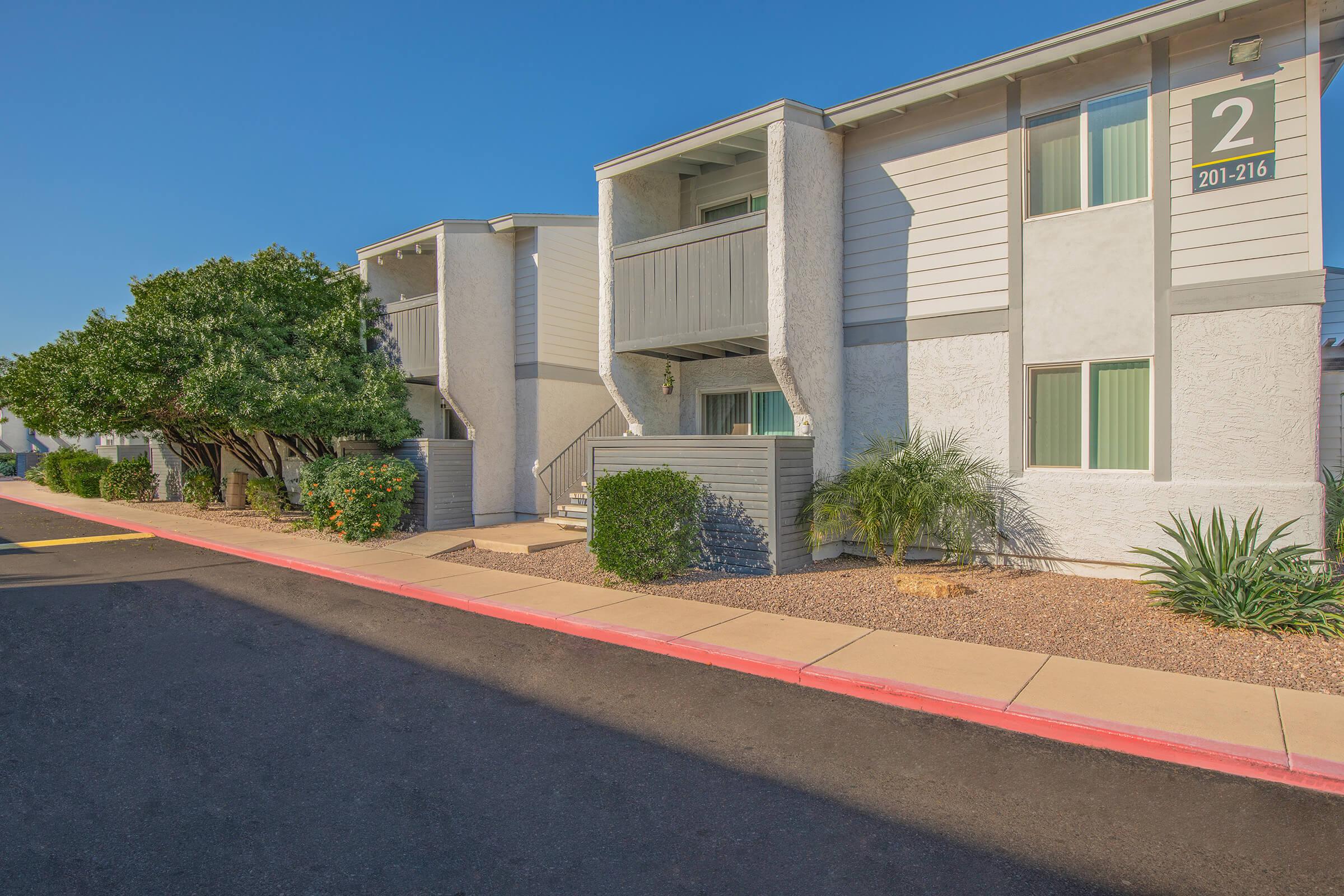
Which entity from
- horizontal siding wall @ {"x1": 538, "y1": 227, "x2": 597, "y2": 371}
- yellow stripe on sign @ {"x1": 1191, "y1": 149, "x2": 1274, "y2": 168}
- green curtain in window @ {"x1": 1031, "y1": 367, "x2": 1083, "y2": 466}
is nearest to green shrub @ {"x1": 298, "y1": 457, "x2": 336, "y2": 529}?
horizontal siding wall @ {"x1": 538, "y1": 227, "x2": 597, "y2": 371}

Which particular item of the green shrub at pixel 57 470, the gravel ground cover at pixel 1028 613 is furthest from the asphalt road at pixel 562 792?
the green shrub at pixel 57 470

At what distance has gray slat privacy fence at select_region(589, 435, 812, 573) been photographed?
9617mm

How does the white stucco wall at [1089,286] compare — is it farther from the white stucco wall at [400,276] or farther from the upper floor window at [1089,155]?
the white stucco wall at [400,276]

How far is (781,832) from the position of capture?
3.66 m

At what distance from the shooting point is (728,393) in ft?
44.0

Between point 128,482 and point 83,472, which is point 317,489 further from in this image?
point 83,472

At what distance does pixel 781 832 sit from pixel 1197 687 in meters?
3.91

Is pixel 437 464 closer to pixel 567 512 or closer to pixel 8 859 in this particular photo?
pixel 567 512

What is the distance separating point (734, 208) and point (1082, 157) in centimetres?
574

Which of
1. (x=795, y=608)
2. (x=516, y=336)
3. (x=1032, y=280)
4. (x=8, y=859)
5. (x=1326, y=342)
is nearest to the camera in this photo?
(x=8, y=859)

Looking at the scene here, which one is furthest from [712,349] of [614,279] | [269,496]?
[269,496]

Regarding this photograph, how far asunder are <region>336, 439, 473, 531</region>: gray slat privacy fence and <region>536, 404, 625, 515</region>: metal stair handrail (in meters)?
1.49

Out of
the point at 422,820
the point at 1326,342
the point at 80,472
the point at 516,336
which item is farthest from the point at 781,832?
the point at 80,472

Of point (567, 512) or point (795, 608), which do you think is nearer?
point (795, 608)
